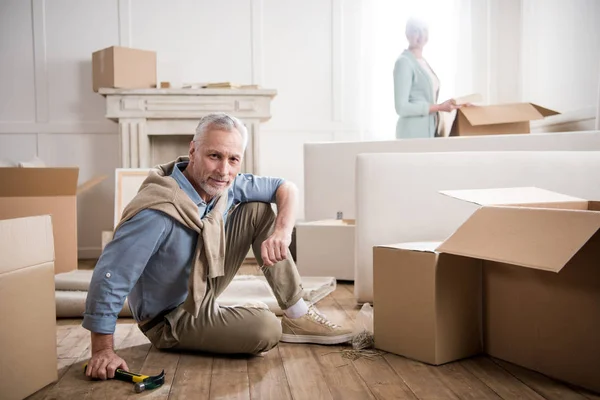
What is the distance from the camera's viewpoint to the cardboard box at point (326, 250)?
308 centimetres

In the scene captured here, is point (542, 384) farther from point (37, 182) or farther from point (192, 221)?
point (37, 182)

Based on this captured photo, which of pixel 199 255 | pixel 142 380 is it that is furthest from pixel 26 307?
pixel 199 255

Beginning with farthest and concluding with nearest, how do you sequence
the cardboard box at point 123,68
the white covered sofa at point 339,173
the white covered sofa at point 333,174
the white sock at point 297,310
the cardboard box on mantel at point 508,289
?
the cardboard box at point 123,68 → the white covered sofa at point 333,174 → the white covered sofa at point 339,173 → the white sock at point 297,310 → the cardboard box on mantel at point 508,289

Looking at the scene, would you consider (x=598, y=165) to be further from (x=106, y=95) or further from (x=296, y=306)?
(x=106, y=95)

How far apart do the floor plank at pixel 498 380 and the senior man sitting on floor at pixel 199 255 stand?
0.42 metres

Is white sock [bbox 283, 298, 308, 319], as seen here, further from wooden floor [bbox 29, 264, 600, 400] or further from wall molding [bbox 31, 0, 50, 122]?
wall molding [bbox 31, 0, 50, 122]

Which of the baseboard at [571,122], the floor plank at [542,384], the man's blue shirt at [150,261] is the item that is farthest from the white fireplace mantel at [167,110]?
the floor plank at [542,384]

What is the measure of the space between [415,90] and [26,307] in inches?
116

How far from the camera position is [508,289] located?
171 centimetres

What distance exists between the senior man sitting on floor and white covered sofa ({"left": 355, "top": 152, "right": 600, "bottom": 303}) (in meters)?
0.49

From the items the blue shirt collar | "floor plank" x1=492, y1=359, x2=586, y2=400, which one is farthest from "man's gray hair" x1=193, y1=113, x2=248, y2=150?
"floor plank" x1=492, y1=359, x2=586, y2=400

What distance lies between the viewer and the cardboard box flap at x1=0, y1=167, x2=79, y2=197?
299 centimetres

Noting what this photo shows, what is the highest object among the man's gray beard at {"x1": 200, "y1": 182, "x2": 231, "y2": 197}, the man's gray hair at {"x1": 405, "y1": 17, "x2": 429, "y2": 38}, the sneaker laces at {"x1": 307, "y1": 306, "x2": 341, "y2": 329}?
the man's gray hair at {"x1": 405, "y1": 17, "x2": 429, "y2": 38}

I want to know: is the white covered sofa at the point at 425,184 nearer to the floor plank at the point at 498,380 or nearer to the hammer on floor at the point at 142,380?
the floor plank at the point at 498,380
